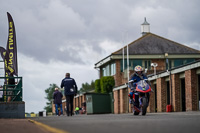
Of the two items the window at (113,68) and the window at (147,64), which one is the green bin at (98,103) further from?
Result: the window at (147,64)

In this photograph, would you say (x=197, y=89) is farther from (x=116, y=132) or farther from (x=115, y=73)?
(x=115, y=73)

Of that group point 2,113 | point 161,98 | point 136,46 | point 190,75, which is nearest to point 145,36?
point 136,46

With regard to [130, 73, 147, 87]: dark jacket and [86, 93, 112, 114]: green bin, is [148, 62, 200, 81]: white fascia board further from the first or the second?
[86, 93, 112, 114]: green bin

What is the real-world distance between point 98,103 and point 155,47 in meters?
13.9

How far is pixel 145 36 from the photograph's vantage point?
73.1m

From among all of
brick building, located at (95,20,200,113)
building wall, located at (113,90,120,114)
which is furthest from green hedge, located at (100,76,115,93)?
building wall, located at (113,90,120,114)

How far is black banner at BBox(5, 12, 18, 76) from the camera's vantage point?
2520cm

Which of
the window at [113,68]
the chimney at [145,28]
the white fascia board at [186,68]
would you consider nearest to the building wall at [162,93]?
the white fascia board at [186,68]

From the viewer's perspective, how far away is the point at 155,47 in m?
69.4

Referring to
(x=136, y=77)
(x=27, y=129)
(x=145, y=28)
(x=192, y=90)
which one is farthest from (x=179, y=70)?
(x=145, y=28)

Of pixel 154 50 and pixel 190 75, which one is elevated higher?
pixel 154 50

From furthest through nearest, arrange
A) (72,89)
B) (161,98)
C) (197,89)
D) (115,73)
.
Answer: (115,73), (161,98), (197,89), (72,89)

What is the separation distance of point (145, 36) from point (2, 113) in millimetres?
54045

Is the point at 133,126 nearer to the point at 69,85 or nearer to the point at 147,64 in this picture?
the point at 69,85
